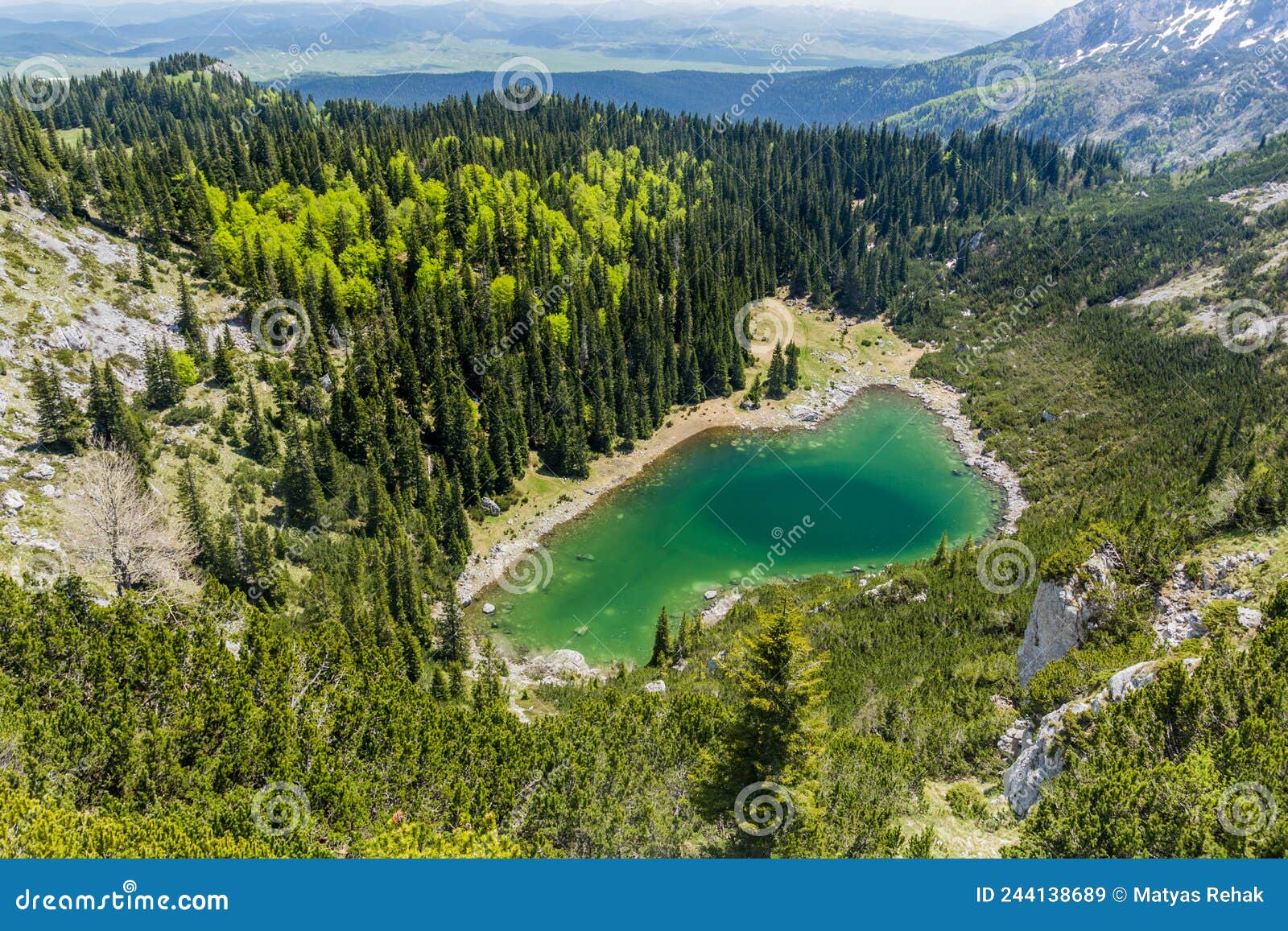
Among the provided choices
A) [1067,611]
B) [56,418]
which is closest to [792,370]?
[1067,611]

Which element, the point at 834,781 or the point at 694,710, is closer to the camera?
the point at 834,781

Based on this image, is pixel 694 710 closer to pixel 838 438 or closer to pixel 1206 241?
pixel 838 438

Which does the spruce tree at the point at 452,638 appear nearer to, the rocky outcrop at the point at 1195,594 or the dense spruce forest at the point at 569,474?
the dense spruce forest at the point at 569,474

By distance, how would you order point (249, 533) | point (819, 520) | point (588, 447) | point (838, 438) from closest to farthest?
point (249, 533), point (819, 520), point (588, 447), point (838, 438)

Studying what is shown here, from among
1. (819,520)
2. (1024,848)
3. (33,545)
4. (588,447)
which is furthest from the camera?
(588,447)

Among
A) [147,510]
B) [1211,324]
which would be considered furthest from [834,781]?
[1211,324]

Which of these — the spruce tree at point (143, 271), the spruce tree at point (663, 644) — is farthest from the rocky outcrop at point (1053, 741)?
the spruce tree at point (143, 271)

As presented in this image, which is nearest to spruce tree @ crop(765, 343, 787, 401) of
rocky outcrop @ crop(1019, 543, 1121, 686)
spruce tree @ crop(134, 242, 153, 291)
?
rocky outcrop @ crop(1019, 543, 1121, 686)
